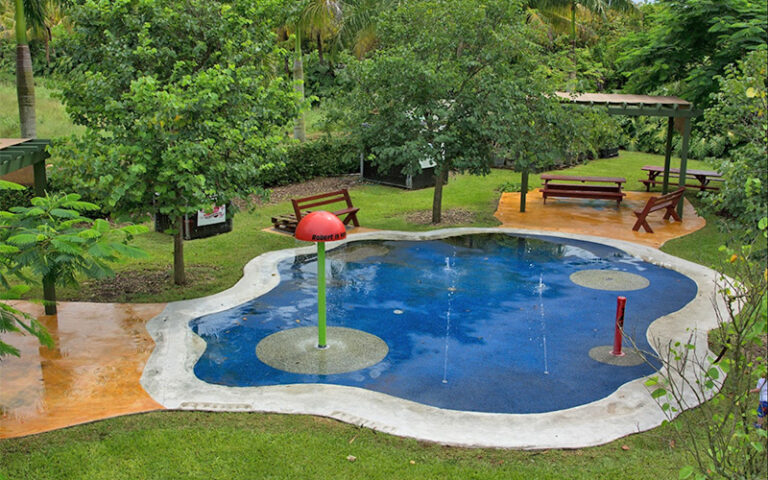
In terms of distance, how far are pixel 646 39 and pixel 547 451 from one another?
1875cm

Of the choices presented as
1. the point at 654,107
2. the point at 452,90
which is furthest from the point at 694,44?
the point at 452,90

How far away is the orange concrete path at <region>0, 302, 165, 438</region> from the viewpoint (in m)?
8.05

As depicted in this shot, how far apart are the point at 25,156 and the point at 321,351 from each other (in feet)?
16.8

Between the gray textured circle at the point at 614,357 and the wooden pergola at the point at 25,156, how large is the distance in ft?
27.9

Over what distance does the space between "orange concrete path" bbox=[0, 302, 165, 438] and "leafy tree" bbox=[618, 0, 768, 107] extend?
15253mm

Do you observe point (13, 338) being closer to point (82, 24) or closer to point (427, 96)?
point (82, 24)

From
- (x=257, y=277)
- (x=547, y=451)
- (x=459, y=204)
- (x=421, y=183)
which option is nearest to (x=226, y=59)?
(x=257, y=277)

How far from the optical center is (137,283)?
1295 centimetres

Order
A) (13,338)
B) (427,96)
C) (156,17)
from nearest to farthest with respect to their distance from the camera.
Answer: (13,338)
(156,17)
(427,96)

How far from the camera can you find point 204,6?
11.7 meters

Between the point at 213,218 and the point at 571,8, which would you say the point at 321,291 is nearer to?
the point at 213,218

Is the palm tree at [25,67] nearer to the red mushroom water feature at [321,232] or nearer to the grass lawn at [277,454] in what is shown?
the red mushroom water feature at [321,232]

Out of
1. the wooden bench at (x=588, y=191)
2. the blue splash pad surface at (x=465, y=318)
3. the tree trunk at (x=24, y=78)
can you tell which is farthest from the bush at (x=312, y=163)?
the blue splash pad surface at (x=465, y=318)

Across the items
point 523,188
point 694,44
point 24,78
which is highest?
point 694,44
